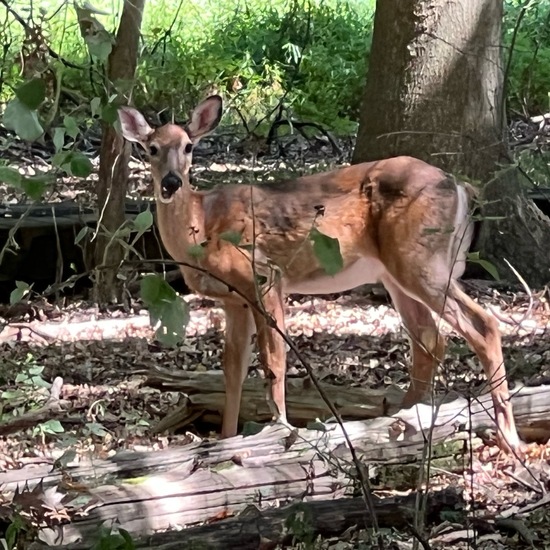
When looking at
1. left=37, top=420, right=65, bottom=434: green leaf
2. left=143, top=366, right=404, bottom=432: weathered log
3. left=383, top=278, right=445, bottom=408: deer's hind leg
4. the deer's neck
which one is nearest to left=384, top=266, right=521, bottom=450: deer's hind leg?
left=383, top=278, right=445, bottom=408: deer's hind leg

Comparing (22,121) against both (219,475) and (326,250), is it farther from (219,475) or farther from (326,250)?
(219,475)

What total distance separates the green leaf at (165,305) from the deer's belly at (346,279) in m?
3.08

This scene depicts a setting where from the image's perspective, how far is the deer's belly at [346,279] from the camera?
18.3 ft

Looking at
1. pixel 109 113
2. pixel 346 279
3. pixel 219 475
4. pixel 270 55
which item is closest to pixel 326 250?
pixel 109 113

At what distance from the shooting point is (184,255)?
5445 millimetres

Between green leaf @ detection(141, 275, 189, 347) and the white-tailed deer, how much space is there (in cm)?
256

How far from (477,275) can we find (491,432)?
125 inches

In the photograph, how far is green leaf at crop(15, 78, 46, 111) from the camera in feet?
7.93

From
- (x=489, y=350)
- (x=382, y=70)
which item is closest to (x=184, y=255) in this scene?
(x=489, y=350)

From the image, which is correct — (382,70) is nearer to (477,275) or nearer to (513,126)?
(477,275)

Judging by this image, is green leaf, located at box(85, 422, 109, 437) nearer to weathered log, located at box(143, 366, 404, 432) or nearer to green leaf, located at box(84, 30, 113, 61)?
weathered log, located at box(143, 366, 404, 432)

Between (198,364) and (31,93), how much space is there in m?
4.17

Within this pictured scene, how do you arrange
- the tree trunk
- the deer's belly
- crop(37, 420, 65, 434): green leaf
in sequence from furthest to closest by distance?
1. the tree trunk
2. the deer's belly
3. crop(37, 420, 65, 434): green leaf

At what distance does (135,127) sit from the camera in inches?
211
